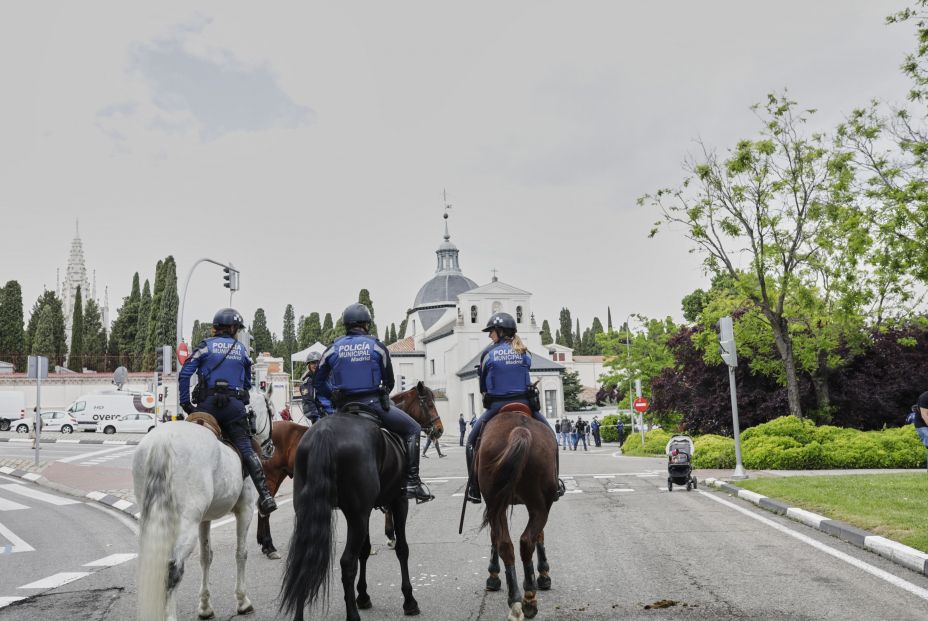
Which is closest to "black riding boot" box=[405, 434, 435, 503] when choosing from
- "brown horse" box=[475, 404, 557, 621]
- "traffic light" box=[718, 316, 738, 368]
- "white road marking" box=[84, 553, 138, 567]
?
"brown horse" box=[475, 404, 557, 621]

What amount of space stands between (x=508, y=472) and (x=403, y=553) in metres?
1.16

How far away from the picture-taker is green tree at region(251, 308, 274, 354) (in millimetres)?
104562

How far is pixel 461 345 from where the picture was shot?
7019 centimetres

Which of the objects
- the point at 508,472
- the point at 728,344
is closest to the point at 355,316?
the point at 508,472

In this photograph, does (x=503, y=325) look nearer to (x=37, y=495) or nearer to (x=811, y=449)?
(x=37, y=495)

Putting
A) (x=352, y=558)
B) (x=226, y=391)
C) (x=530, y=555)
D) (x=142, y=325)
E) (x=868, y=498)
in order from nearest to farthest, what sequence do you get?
(x=352, y=558), (x=530, y=555), (x=226, y=391), (x=868, y=498), (x=142, y=325)

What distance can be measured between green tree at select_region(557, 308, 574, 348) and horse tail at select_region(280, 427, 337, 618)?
388 ft

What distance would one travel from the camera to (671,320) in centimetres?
4625

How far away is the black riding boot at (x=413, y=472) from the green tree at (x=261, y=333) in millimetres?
100680

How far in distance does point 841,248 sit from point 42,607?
77.0 ft

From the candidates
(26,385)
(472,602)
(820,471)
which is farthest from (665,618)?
(26,385)

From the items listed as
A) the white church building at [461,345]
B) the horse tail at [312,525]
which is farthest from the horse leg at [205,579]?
the white church building at [461,345]

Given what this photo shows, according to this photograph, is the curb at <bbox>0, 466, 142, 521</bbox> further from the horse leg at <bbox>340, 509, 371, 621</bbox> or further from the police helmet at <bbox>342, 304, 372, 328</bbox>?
the horse leg at <bbox>340, 509, 371, 621</bbox>

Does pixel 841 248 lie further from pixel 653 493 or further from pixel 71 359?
pixel 71 359
